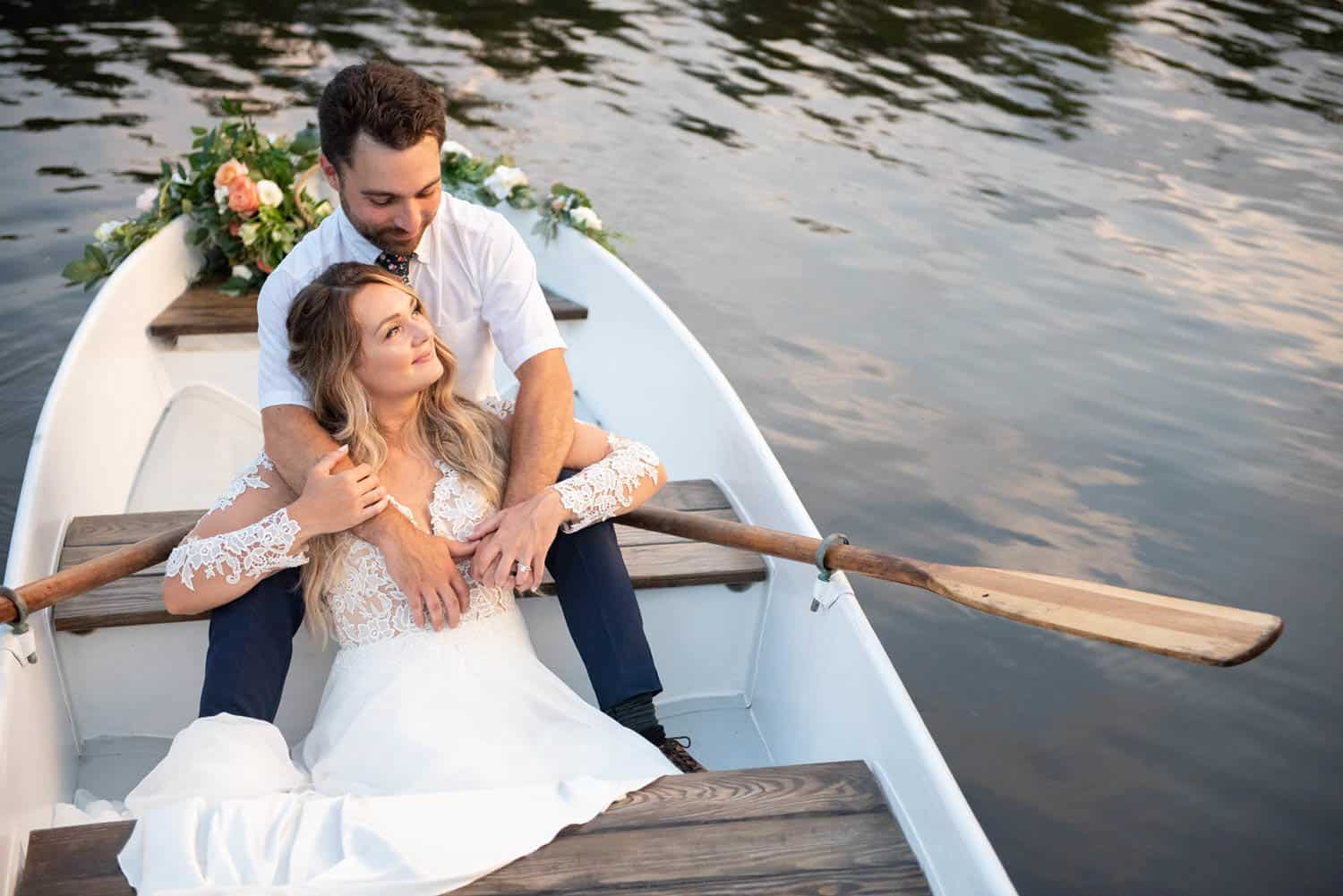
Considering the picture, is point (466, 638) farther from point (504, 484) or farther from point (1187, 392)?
point (1187, 392)

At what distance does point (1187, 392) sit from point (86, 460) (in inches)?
154

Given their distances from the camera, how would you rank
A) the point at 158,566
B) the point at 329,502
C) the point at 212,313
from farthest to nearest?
the point at 212,313 → the point at 158,566 → the point at 329,502

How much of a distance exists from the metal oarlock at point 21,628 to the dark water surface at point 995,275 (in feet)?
6.13

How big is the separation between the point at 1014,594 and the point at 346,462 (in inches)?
45.5

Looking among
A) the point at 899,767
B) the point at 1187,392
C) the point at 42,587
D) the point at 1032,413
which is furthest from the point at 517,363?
the point at 1187,392

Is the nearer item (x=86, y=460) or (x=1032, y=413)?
(x=86, y=460)

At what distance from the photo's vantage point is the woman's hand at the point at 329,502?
77.1 inches

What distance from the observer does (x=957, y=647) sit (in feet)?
10.8

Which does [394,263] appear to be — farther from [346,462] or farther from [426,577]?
[426,577]

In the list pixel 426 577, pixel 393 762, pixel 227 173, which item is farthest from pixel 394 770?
pixel 227 173

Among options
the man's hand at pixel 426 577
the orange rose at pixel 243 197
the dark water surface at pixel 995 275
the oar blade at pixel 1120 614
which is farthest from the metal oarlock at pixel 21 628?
the orange rose at pixel 243 197

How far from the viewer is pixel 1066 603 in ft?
5.92

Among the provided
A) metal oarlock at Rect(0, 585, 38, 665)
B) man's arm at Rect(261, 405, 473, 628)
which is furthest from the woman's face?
metal oarlock at Rect(0, 585, 38, 665)

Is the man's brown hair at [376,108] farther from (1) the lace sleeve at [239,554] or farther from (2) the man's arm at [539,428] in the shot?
(1) the lace sleeve at [239,554]
